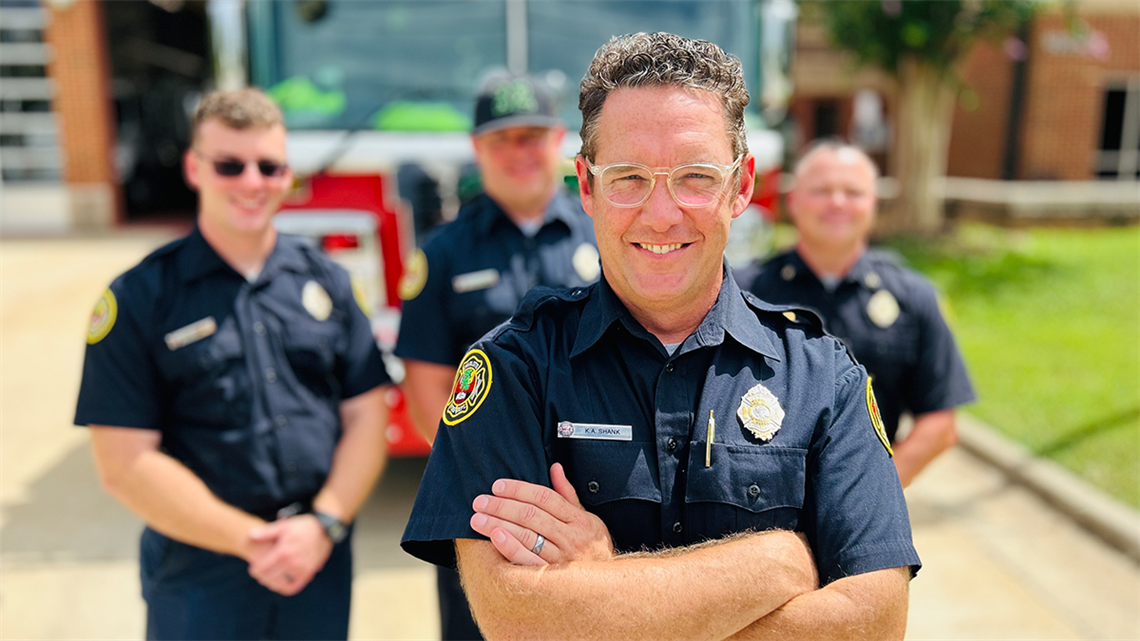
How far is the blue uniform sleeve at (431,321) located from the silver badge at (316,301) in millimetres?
251

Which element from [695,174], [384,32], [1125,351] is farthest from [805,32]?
[695,174]

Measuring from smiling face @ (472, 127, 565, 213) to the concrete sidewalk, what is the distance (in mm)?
1857

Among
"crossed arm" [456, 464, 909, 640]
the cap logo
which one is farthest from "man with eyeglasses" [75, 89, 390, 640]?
"crossed arm" [456, 464, 909, 640]

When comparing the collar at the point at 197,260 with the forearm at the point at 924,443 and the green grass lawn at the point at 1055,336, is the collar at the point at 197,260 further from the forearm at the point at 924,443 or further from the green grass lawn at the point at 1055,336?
the green grass lawn at the point at 1055,336

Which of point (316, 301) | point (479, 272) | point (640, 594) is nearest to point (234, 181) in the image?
point (316, 301)

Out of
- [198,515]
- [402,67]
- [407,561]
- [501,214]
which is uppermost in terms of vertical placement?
[402,67]

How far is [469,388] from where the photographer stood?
1.65m

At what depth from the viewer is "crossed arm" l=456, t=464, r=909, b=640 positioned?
145 centimetres

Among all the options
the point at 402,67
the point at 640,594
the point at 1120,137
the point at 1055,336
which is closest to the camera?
the point at 640,594

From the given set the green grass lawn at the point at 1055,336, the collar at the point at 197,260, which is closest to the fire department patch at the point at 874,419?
the collar at the point at 197,260

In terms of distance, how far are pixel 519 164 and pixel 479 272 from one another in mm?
400

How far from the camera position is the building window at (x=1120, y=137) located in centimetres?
1652

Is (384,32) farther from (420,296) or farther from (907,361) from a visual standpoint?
(907,361)

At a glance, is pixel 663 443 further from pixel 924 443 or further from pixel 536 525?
pixel 924 443
